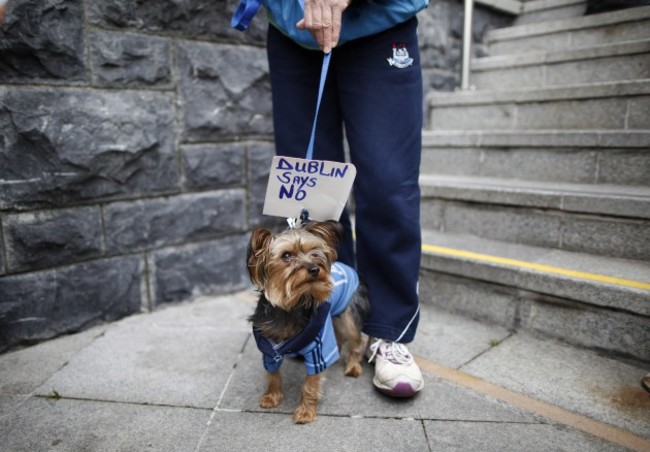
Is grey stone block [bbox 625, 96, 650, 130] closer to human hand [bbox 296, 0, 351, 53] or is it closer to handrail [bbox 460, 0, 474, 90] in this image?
handrail [bbox 460, 0, 474, 90]

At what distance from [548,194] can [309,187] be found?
167 cm

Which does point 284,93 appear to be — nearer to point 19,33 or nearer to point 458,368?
point 19,33

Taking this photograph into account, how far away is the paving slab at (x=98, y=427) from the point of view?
186 centimetres

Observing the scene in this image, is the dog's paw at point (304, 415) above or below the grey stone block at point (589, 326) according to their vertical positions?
below

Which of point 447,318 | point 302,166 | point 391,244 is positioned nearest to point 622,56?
point 447,318

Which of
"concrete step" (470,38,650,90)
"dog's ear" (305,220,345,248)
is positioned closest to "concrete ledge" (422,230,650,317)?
"dog's ear" (305,220,345,248)

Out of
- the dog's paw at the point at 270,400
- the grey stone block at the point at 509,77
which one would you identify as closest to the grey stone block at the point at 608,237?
the grey stone block at the point at 509,77

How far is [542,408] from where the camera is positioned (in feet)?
6.75

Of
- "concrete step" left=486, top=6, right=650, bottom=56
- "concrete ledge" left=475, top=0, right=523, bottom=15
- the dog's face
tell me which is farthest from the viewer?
"concrete ledge" left=475, top=0, right=523, bottom=15

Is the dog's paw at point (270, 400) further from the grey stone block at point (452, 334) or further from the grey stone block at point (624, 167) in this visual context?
the grey stone block at point (624, 167)

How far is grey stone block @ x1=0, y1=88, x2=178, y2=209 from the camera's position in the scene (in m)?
2.50

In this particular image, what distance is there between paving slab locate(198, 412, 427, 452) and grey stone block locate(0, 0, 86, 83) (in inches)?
78.2

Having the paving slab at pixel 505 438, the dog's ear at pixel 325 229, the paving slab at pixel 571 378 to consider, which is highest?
the dog's ear at pixel 325 229

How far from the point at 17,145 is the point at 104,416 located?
1.48 metres
